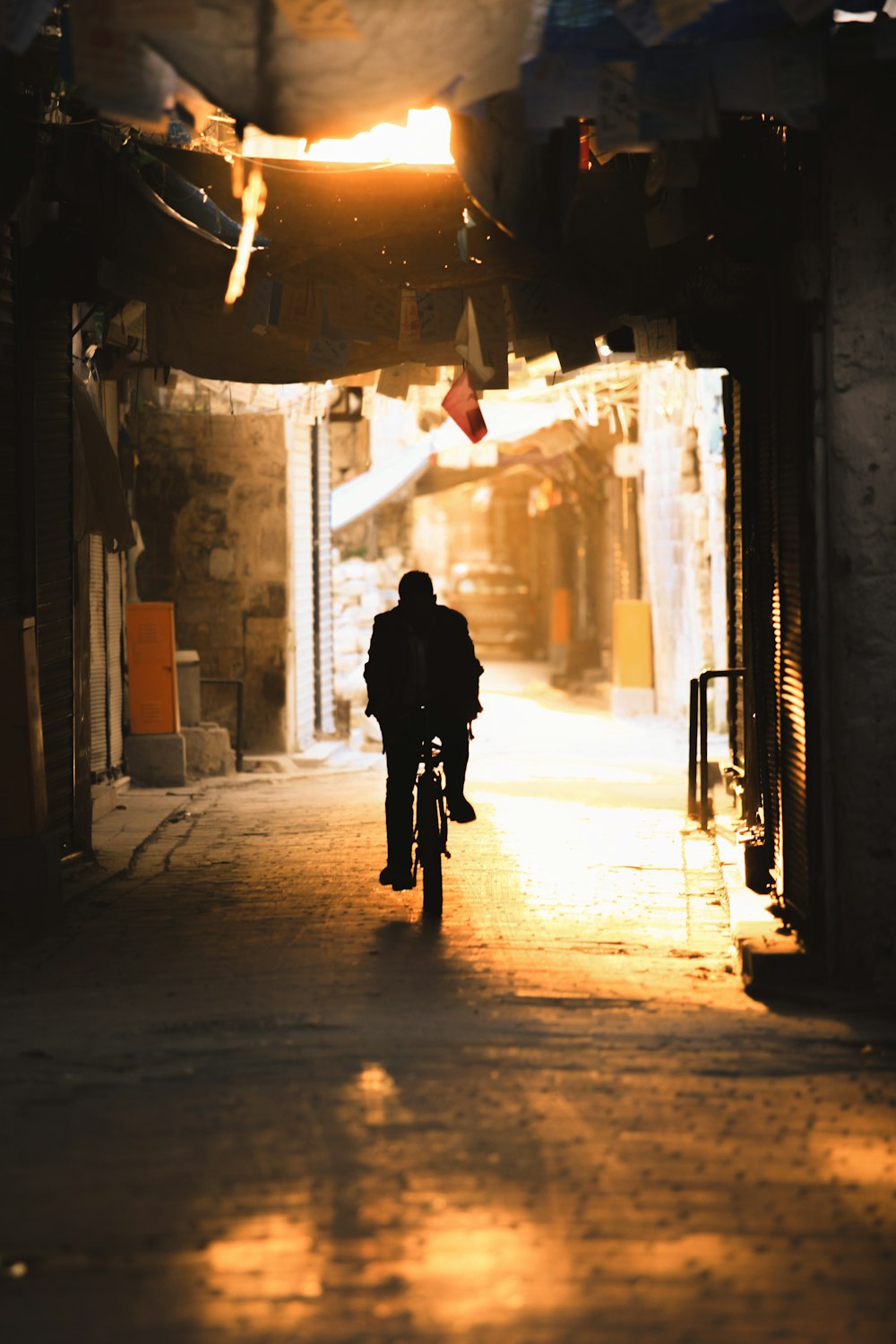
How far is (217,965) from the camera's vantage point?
281 inches

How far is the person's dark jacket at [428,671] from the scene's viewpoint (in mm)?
8336

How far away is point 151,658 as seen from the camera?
46.5 ft

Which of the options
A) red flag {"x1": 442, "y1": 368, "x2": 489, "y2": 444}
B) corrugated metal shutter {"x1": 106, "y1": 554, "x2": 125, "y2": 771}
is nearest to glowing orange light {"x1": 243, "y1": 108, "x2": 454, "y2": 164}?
red flag {"x1": 442, "y1": 368, "x2": 489, "y2": 444}

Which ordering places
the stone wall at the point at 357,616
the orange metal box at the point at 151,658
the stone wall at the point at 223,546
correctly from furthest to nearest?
the stone wall at the point at 357,616, the stone wall at the point at 223,546, the orange metal box at the point at 151,658

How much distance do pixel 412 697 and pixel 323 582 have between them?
1077 cm

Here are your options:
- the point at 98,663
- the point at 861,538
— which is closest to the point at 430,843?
the point at 861,538

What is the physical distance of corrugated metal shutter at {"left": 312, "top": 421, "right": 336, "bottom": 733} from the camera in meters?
18.7

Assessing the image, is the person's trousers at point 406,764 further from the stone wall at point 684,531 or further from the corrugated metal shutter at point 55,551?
the stone wall at point 684,531

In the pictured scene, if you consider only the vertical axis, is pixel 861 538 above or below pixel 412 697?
above

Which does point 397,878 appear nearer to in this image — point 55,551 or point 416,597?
point 416,597

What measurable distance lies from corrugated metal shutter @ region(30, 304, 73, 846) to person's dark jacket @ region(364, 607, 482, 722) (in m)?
2.04

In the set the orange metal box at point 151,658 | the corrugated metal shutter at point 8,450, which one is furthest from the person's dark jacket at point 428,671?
the orange metal box at point 151,658

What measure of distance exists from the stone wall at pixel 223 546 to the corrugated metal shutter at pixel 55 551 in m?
6.81

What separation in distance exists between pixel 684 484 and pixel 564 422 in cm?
503
